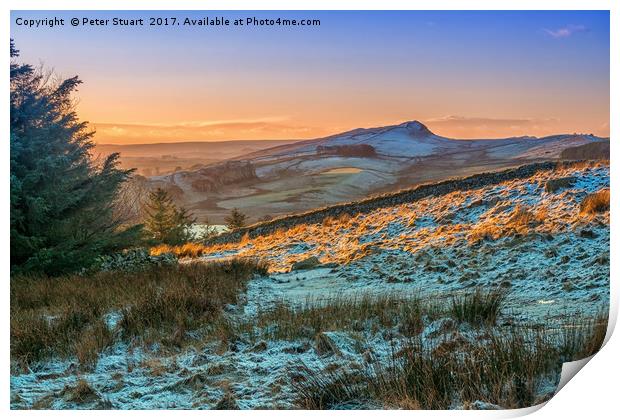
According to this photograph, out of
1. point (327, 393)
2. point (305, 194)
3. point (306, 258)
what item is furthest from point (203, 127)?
point (327, 393)

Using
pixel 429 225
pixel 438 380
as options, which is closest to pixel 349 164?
pixel 429 225

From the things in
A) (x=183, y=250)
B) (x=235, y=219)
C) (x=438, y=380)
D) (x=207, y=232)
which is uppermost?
(x=235, y=219)

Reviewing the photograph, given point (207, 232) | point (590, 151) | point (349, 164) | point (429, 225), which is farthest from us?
point (207, 232)

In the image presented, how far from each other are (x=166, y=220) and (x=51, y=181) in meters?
2.09

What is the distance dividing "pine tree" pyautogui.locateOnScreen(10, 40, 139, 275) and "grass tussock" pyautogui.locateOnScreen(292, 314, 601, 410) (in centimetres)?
A: 481

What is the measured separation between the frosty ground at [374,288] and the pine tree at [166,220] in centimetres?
66

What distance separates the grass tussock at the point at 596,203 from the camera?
28.3 ft

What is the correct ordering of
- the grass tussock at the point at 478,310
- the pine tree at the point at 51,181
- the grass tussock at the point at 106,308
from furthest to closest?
the pine tree at the point at 51,181 → the grass tussock at the point at 478,310 → the grass tussock at the point at 106,308

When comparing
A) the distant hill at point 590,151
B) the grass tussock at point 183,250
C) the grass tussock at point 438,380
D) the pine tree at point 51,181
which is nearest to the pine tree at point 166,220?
the grass tussock at point 183,250

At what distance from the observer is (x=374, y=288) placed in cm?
860

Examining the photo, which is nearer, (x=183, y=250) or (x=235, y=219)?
(x=235, y=219)

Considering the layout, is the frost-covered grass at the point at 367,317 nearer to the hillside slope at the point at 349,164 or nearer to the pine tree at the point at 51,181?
the hillside slope at the point at 349,164

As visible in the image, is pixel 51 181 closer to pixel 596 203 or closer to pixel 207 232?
pixel 207 232

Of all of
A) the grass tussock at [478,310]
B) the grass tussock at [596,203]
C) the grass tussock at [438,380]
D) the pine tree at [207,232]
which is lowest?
the grass tussock at [438,380]
